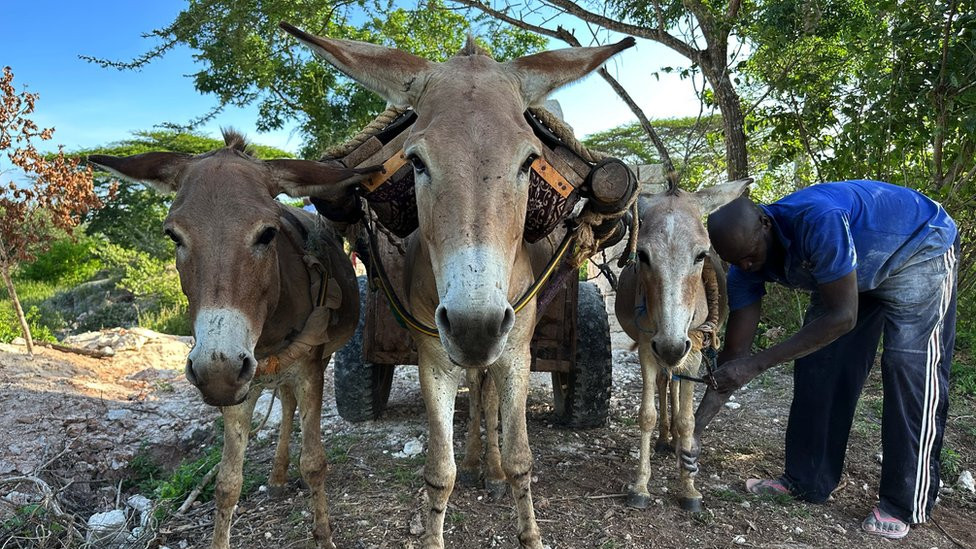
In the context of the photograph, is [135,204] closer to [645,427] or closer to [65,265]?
[65,265]

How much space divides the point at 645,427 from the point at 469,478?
129cm

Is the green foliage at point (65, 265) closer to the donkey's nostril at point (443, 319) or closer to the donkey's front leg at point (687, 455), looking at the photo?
the donkey's front leg at point (687, 455)

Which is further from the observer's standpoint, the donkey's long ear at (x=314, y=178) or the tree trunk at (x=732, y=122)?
the tree trunk at (x=732, y=122)

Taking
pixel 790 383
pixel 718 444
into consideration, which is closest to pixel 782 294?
pixel 790 383

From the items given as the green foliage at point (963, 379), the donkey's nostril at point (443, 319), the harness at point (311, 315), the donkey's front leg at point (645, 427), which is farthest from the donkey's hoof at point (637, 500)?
the green foliage at point (963, 379)

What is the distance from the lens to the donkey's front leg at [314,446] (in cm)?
327


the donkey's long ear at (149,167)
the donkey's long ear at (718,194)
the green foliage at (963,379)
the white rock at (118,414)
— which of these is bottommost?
the white rock at (118,414)

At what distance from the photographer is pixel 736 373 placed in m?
3.24

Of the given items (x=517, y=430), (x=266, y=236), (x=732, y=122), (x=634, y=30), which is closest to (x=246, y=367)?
(x=266, y=236)

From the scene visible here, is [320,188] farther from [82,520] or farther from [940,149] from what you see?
[940,149]

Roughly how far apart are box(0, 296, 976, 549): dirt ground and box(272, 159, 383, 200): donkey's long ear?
6.64 ft

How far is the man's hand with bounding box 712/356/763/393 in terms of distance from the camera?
322 cm

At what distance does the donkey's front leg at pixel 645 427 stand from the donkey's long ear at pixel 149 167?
2.90 meters

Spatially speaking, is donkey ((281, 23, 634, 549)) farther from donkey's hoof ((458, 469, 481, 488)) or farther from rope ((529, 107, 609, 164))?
donkey's hoof ((458, 469, 481, 488))
